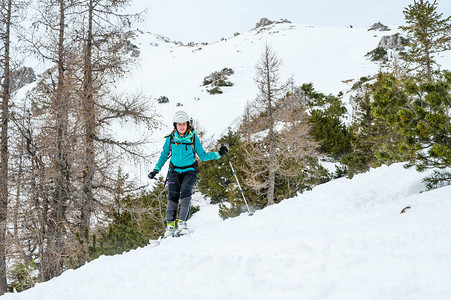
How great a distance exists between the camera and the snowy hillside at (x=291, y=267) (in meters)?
1.95

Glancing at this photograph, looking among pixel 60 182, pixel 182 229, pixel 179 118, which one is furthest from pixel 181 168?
pixel 60 182

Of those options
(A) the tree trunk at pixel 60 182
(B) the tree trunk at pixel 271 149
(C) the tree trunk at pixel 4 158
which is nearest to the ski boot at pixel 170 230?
(A) the tree trunk at pixel 60 182

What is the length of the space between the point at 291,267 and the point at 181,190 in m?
2.71

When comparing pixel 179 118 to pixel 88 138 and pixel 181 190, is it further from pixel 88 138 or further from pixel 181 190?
pixel 88 138

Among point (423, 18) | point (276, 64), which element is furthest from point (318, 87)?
point (276, 64)

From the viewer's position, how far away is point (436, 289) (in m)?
1.76

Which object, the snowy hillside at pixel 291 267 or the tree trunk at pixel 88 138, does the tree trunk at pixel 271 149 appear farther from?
the snowy hillside at pixel 291 267

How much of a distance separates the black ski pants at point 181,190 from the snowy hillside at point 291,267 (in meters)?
0.69

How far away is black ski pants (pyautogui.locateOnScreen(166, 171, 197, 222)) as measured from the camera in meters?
4.71

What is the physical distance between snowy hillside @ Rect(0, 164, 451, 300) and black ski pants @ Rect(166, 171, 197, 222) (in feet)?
2.26

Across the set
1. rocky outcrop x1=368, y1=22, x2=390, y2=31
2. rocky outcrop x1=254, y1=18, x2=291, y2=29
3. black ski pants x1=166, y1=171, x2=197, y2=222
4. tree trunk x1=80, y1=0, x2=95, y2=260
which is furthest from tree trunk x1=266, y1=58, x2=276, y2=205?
rocky outcrop x1=254, y1=18, x2=291, y2=29

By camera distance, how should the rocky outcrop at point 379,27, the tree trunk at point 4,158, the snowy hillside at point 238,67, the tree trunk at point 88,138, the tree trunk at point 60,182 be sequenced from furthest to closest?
the rocky outcrop at point 379,27
the snowy hillside at point 238,67
the tree trunk at point 88,138
the tree trunk at point 4,158
the tree trunk at point 60,182

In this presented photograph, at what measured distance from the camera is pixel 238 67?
2297 inches

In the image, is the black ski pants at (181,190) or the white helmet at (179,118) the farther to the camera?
the black ski pants at (181,190)
